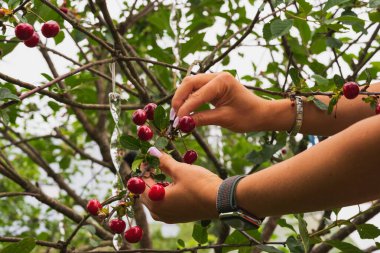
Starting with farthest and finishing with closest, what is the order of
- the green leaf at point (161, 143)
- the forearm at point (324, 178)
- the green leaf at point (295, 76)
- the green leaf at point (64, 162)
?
the green leaf at point (64, 162) < the green leaf at point (295, 76) < the green leaf at point (161, 143) < the forearm at point (324, 178)

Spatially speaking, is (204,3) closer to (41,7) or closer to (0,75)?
(41,7)

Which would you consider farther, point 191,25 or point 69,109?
point 69,109

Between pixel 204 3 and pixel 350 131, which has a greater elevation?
pixel 204 3

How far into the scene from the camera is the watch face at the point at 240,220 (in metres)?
1.10

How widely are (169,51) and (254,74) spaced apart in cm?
89

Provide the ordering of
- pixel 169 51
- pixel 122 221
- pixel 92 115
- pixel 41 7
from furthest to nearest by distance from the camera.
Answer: pixel 92 115, pixel 169 51, pixel 41 7, pixel 122 221

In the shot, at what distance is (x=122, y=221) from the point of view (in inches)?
48.7

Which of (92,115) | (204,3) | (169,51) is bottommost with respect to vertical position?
(92,115)

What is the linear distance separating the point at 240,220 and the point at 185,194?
0.48ft

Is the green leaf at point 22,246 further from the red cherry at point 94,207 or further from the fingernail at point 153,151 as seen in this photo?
the fingernail at point 153,151

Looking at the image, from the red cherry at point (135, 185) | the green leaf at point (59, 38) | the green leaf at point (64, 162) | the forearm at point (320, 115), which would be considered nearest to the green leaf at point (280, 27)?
the forearm at point (320, 115)

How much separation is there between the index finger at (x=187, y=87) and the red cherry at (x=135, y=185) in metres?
0.25

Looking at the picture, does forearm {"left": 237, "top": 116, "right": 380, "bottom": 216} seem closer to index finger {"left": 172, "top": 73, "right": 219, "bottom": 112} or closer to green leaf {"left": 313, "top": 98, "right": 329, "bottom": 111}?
index finger {"left": 172, "top": 73, "right": 219, "bottom": 112}

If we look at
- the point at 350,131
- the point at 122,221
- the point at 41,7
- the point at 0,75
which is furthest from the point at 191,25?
the point at 350,131
